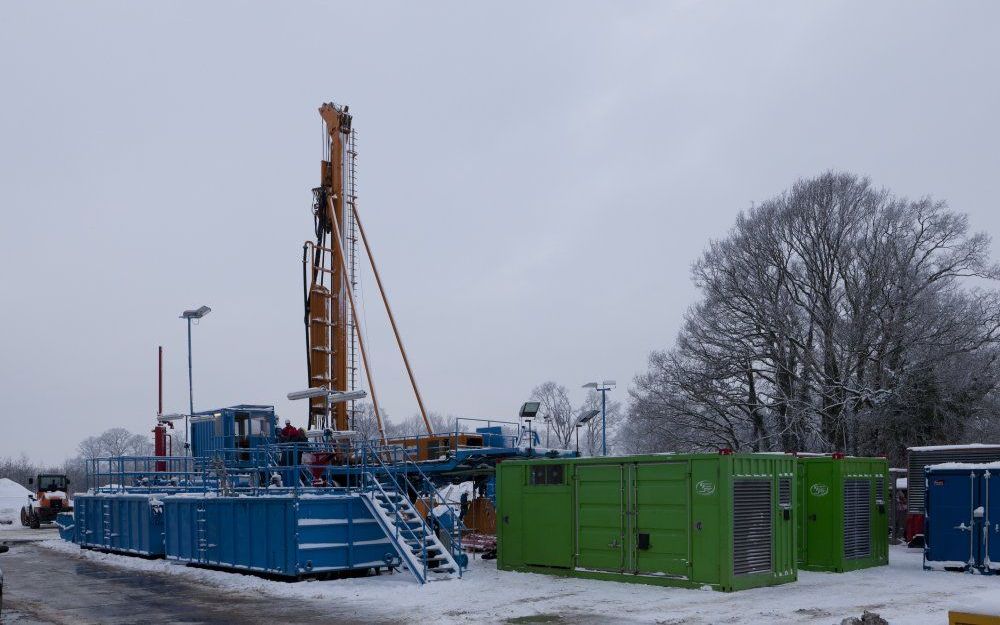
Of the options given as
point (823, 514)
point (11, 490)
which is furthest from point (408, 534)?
point (11, 490)

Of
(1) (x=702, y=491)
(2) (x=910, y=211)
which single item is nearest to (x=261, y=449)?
(1) (x=702, y=491)

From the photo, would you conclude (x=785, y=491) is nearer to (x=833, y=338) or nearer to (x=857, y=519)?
(x=857, y=519)

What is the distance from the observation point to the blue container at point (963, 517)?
19.7 metres

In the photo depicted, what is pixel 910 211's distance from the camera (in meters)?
38.2

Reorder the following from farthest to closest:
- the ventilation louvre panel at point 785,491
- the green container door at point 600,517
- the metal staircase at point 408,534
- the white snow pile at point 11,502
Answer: the white snow pile at point 11,502
the metal staircase at point 408,534
the green container door at point 600,517
the ventilation louvre panel at point 785,491

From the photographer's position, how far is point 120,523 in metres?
26.6

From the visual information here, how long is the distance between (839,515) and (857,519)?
0.85 m

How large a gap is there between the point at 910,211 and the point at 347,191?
74.4 ft

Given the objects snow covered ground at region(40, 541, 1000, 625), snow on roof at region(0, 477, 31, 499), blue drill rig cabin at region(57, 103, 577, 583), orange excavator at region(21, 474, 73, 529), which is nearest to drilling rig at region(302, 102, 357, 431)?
blue drill rig cabin at region(57, 103, 577, 583)

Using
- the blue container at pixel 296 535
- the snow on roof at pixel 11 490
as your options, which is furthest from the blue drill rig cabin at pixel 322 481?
the snow on roof at pixel 11 490

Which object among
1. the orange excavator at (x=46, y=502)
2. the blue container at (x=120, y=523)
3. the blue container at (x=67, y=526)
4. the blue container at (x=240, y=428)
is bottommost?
the orange excavator at (x=46, y=502)

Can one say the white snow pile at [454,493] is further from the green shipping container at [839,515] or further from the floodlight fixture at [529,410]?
the green shipping container at [839,515]

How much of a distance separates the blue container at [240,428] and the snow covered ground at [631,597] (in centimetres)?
427

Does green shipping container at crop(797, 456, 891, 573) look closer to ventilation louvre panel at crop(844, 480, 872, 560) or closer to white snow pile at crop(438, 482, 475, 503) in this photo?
ventilation louvre panel at crop(844, 480, 872, 560)
